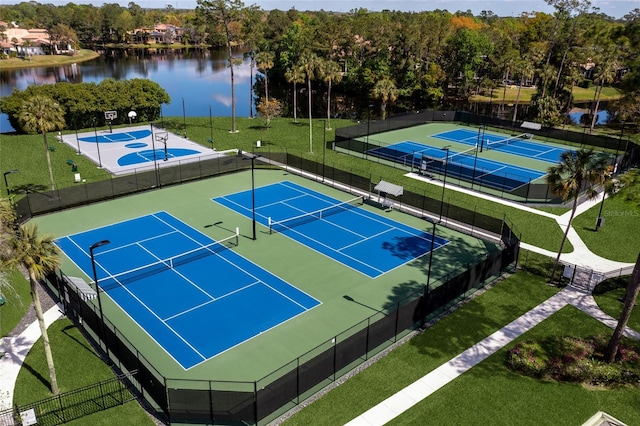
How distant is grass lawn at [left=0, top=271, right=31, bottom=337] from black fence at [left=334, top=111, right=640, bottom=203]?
33.5 m

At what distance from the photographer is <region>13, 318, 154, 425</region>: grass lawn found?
58.6 feet

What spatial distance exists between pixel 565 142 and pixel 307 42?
59436mm

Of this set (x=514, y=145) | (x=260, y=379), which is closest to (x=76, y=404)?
(x=260, y=379)

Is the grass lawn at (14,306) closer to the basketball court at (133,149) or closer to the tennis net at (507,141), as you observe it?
the basketball court at (133,149)

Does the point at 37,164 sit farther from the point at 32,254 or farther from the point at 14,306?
the point at 32,254

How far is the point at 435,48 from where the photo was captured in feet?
310

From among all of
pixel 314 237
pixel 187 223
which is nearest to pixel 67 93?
pixel 187 223

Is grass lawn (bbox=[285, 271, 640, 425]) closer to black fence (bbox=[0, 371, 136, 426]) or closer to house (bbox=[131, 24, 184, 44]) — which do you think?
black fence (bbox=[0, 371, 136, 426])

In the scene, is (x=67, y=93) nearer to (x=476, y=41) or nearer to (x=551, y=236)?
(x=551, y=236)

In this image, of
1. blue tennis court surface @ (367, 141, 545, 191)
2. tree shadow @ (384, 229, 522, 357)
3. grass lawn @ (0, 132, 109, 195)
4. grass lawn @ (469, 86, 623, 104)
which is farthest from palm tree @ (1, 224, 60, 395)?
grass lawn @ (469, 86, 623, 104)

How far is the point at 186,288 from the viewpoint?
2633 cm

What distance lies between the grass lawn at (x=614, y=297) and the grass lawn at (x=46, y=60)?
497 feet

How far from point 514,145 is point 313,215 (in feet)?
109

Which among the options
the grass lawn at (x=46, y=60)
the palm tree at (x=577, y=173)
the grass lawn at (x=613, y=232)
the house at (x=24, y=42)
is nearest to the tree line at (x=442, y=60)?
the grass lawn at (x=613, y=232)
